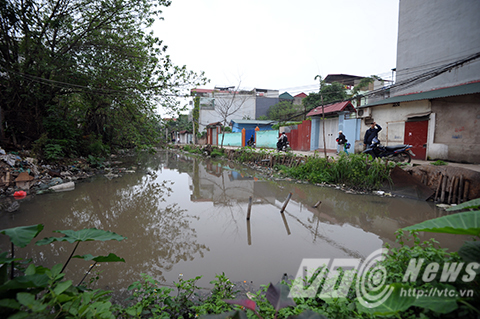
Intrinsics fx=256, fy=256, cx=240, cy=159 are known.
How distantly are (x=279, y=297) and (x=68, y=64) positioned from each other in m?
12.2

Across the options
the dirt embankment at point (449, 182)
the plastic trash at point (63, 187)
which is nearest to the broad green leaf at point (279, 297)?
the dirt embankment at point (449, 182)

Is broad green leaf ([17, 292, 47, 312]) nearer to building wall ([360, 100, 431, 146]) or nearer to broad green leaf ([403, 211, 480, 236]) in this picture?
broad green leaf ([403, 211, 480, 236])

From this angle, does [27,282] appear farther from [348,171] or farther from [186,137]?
[186,137]

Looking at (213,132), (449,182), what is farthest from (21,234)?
(213,132)

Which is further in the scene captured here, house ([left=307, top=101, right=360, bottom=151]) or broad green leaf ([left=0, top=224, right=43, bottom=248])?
house ([left=307, top=101, right=360, bottom=151])

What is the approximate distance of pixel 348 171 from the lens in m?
9.45

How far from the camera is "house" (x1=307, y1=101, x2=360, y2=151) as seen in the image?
15.4m

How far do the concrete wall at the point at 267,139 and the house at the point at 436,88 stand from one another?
395 inches

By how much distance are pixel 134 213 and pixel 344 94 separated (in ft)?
85.8

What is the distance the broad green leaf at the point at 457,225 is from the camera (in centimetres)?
132

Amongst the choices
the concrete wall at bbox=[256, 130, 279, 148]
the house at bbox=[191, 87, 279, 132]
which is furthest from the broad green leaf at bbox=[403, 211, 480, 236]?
the house at bbox=[191, 87, 279, 132]

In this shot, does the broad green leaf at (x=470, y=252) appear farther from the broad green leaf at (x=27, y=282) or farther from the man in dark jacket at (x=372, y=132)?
the man in dark jacket at (x=372, y=132)

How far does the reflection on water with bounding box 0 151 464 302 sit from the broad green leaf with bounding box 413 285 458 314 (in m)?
2.30

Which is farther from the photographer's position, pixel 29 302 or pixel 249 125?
pixel 249 125
